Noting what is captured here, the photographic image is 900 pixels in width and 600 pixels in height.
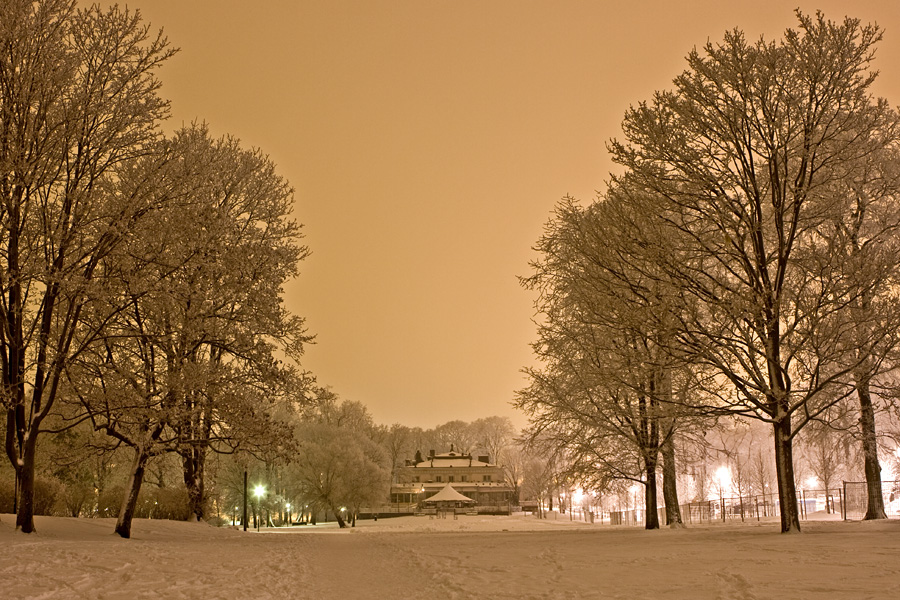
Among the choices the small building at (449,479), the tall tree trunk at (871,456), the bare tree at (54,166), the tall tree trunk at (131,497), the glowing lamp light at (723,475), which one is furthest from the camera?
the small building at (449,479)

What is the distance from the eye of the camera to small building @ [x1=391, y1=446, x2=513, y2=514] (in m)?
119

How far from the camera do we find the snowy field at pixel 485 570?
346 inches

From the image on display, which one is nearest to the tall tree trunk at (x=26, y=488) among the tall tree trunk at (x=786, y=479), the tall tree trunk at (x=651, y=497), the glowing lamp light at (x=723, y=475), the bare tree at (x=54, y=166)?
the bare tree at (x=54, y=166)

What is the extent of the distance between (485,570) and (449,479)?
386 ft

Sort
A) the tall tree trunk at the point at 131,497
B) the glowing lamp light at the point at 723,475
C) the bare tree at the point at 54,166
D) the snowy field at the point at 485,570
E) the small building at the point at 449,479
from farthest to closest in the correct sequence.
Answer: the small building at the point at 449,479, the glowing lamp light at the point at 723,475, the tall tree trunk at the point at 131,497, the bare tree at the point at 54,166, the snowy field at the point at 485,570

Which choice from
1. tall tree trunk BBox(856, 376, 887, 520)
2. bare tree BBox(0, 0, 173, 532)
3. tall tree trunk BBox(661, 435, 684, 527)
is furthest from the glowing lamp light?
bare tree BBox(0, 0, 173, 532)

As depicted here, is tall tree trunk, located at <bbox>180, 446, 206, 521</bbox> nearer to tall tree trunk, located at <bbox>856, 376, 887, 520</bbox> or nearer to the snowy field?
the snowy field

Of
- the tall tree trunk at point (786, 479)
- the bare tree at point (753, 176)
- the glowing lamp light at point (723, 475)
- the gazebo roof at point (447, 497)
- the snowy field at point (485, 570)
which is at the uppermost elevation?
the bare tree at point (753, 176)

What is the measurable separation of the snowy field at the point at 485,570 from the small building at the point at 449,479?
103937 millimetres

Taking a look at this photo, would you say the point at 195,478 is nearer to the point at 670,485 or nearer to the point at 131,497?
the point at 131,497

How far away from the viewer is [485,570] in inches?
468

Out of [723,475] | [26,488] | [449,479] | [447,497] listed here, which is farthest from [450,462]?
[26,488]

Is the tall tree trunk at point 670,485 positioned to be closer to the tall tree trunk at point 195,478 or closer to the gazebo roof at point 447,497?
the tall tree trunk at point 195,478

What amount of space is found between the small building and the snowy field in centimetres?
10394
